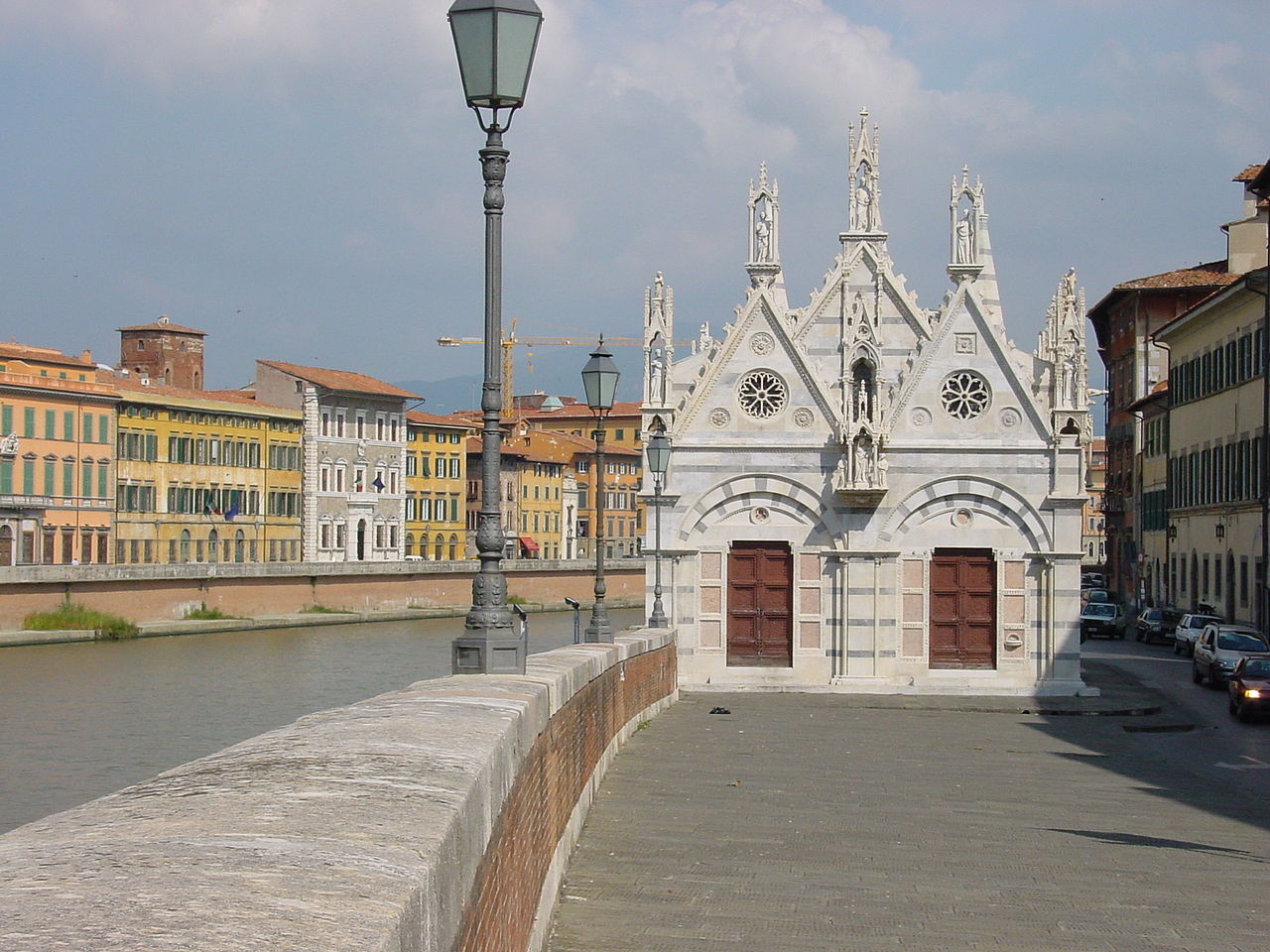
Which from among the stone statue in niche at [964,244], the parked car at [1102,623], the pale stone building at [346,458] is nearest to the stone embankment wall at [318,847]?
the stone statue in niche at [964,244]

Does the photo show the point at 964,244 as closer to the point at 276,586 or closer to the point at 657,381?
the point at 657,381

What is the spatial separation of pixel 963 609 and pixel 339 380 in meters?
80.1

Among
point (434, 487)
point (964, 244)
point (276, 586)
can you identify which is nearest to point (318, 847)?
point (964, 244)

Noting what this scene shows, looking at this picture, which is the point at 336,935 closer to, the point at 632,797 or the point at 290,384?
the point at 632,797

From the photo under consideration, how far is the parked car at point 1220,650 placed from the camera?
37844 millimetres

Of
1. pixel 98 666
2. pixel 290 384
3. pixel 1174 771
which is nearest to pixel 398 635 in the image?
pixel 98 666

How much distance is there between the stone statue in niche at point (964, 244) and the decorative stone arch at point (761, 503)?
17.2ft

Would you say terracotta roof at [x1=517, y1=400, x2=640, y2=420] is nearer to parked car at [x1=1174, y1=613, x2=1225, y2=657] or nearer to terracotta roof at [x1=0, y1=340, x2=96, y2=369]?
terracotta roof at [x1=0, y1=340, x2=96, y2=369]

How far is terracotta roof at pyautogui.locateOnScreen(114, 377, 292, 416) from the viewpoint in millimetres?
94500

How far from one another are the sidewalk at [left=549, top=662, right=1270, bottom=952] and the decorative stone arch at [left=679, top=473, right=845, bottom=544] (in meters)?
9.61

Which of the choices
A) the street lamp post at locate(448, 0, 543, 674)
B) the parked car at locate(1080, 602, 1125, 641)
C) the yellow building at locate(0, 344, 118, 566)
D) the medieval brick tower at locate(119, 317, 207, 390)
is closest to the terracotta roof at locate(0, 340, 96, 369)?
the yellow building at locate(0, 344, 118, 566)

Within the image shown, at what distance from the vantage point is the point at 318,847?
172 inches

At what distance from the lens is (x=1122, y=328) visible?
9006 centimetres

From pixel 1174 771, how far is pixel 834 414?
13.3 metres
